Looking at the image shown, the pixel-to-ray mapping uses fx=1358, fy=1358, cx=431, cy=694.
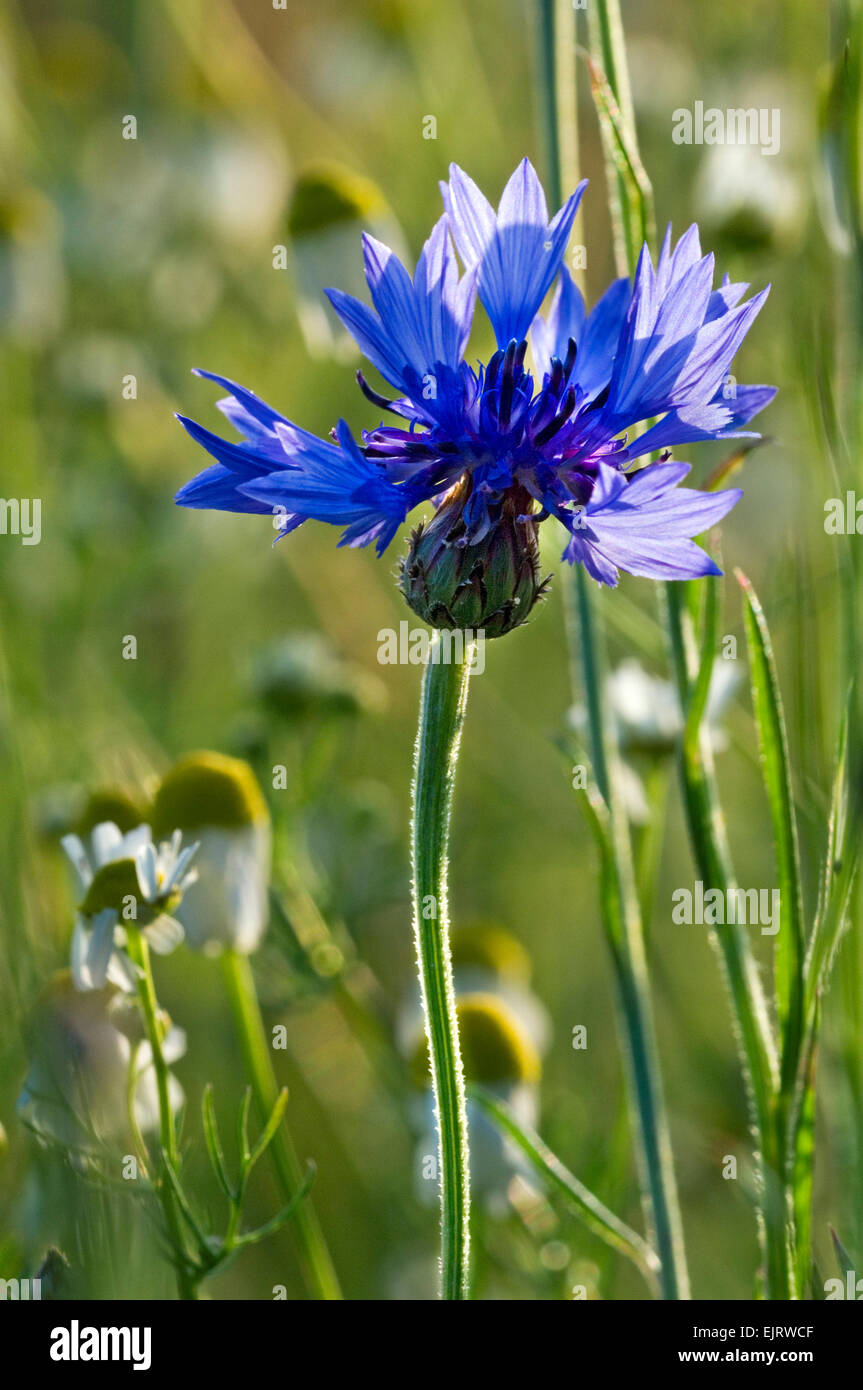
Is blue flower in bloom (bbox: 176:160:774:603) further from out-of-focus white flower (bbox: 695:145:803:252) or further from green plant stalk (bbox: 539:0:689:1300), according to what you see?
out-of-focus white flower (bbox: 695:145:803:252)

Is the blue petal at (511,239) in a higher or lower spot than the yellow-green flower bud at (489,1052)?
higher

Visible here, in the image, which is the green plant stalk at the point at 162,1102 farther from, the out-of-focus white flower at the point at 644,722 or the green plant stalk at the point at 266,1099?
the out-of-focus white flower at the point at 644,722

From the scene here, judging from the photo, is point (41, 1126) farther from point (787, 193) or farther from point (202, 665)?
point (202, 665)

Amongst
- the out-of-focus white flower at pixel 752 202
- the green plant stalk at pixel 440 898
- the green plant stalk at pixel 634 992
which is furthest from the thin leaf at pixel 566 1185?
the out-of-focus white flower at pixel 752 202

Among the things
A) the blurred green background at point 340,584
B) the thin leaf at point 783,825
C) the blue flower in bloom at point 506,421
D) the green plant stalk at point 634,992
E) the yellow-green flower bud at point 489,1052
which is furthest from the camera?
the blurred green background at point 340,584

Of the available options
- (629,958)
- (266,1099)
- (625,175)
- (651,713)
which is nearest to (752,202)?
(651,713)

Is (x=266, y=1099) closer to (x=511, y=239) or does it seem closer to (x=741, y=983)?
(x=741, y=983)

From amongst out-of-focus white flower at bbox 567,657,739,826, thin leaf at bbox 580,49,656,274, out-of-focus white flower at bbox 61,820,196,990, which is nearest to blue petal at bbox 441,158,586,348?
thin leaf at bbox 580,49,656,274

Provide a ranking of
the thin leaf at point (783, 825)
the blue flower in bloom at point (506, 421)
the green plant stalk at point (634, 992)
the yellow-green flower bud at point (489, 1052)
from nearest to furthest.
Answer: the blue flower in bloom at point (506, 421), the thin leaf at point (783, 825), the green plant stalk at point (634, 992), the yellow-green flower bud at point (489, 1052)
